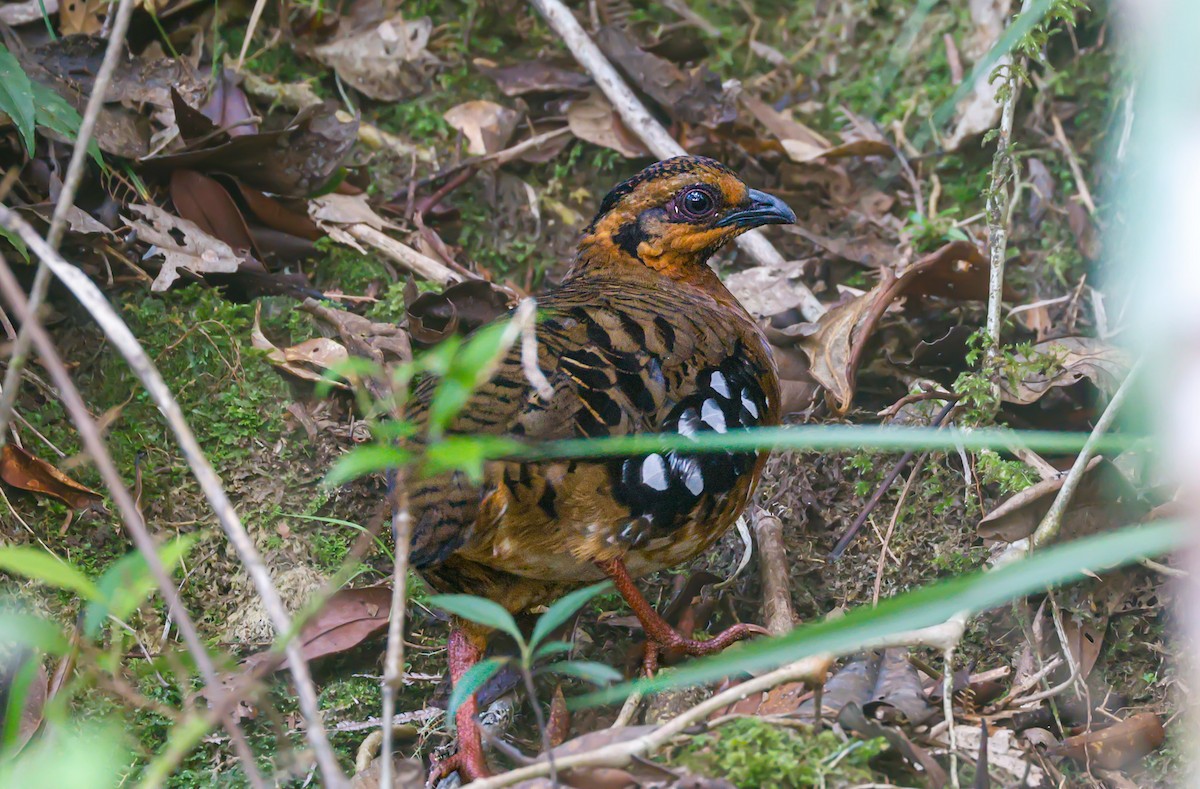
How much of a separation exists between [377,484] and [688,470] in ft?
4.74

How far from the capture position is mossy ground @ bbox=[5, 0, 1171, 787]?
3.57 metres

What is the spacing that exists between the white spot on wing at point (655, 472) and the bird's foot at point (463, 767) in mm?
957

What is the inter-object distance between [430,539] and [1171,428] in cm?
200

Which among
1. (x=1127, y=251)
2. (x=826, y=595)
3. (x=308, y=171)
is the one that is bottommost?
(x=826, y=595)


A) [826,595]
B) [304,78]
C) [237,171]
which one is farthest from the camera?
[304,78]

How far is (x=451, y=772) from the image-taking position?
3.31 m

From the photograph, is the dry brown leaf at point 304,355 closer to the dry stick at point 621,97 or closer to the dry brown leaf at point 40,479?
the dry brown leaf at point 40,479

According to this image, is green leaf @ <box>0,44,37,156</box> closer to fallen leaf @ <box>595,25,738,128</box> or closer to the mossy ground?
the mossy ground

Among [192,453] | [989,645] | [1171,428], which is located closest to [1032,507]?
[989,645]

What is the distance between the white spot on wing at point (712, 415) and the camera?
11.5 feet

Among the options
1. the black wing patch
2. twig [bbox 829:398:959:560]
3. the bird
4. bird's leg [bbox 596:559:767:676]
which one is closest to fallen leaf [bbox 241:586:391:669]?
the bird

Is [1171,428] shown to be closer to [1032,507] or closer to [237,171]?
[1032,507]

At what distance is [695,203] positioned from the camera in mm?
4391

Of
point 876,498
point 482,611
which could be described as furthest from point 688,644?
point 482,611
